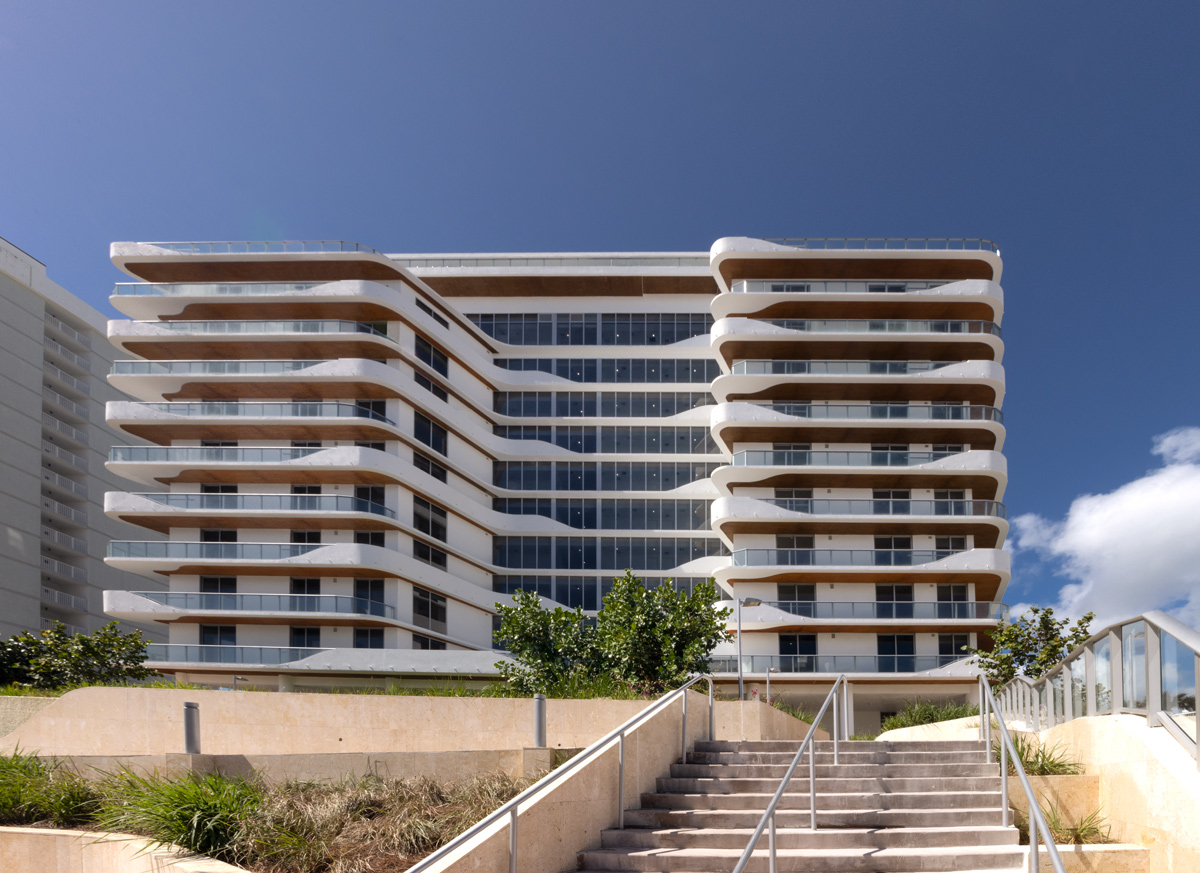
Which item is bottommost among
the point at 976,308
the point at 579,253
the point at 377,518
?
the point at 377,518

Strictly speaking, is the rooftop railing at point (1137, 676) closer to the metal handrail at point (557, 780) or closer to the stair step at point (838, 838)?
the stair step at point (838, 838)

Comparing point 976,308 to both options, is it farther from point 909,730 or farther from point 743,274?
point 909,730

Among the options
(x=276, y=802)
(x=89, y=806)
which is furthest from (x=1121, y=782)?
(x=89, y=806)

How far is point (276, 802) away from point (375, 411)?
37.4 meters

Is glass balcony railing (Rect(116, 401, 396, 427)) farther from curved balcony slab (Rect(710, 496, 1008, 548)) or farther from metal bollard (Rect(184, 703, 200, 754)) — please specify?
metal bollard (Rect(184, 703, 200, 754))

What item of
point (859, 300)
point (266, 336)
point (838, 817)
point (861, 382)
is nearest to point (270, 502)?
point (266, 336)

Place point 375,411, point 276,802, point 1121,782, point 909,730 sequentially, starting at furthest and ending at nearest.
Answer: point 375,411 < point 909,730 < point 276,802 < point 1121,782

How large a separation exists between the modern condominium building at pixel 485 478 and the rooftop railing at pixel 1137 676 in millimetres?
32193

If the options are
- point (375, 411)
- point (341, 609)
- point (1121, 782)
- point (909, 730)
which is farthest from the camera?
point (375, 411)

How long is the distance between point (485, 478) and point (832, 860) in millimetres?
45509

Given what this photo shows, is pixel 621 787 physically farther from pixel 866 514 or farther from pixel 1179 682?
pixel 866 514

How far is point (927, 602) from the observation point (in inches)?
1843

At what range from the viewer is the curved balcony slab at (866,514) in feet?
155

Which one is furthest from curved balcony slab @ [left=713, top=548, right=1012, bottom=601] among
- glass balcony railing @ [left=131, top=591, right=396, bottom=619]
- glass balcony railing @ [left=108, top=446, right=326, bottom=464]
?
glass balcony railing @ [left=108, top=446, right=326, bottom=464]
